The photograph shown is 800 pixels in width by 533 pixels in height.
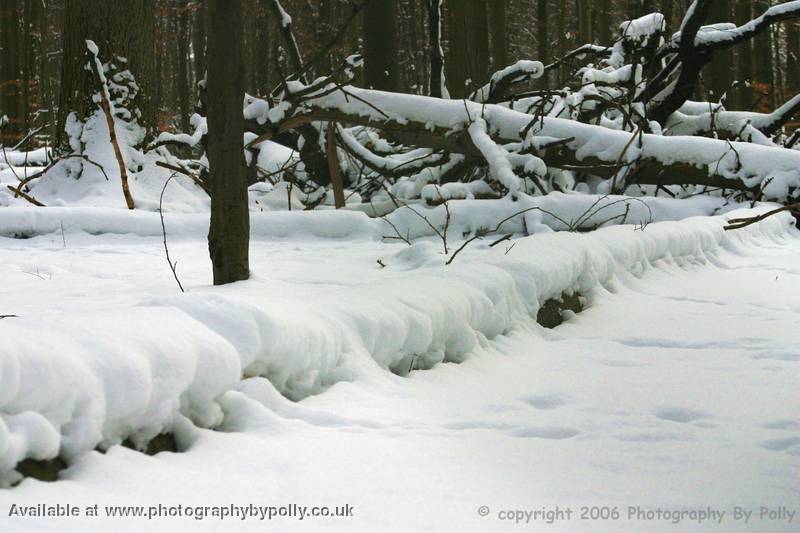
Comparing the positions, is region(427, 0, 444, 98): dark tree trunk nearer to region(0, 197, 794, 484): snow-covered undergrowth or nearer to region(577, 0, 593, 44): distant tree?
region(0, 197, 794, 484): snow-covered undergrowth

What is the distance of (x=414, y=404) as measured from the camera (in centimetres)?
213

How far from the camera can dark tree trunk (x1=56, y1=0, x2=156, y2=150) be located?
298 inches

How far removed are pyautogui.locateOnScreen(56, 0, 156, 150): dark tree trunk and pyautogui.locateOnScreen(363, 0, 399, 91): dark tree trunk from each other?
10.9 ft

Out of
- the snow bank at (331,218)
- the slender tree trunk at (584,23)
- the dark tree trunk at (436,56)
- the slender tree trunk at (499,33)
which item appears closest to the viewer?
the snow bank at (331,218)

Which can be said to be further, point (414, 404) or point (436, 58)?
point (436, 58)

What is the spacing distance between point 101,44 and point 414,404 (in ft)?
22.1

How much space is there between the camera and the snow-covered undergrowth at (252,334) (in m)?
1.36

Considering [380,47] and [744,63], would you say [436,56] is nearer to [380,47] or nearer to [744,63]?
A: [380,47]

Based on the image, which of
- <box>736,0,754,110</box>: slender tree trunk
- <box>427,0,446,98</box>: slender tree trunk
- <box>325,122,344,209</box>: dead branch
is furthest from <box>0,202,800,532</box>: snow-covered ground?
<box>736,0,754,110</box>: slender tree trunk

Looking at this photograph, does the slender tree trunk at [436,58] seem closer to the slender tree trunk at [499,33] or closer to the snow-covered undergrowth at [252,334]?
the snow-covered undergrowth at [252,334]

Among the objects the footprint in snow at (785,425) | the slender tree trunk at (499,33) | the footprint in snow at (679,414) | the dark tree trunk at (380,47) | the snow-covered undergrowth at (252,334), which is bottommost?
the footprint in snow at (785,425)

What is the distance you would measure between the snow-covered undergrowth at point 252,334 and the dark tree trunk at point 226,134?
A: 241 mm

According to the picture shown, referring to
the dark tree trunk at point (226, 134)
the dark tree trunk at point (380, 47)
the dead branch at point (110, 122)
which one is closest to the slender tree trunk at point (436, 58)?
the dark tree trunk at point (380, 47)

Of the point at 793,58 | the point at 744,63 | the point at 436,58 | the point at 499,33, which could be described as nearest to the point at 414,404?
the point at 436,58
